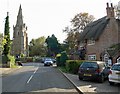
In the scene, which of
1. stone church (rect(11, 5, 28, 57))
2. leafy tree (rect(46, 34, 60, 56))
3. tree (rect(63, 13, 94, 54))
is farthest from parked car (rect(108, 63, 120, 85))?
stone church (rect(11, 5, 28, 57))

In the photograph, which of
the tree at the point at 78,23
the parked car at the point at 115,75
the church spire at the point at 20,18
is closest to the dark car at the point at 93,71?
the parked car at the point at 115,75

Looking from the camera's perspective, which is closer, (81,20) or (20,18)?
(81,20)

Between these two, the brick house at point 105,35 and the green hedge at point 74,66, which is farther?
the brick house at point 105,35

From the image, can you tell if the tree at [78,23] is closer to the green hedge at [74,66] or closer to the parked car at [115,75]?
the green hedge at [74,66]

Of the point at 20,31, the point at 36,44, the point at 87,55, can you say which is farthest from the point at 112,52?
the point at 36,44

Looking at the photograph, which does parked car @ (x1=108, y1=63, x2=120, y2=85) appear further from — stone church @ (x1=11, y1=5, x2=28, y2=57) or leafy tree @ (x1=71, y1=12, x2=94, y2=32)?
stone church @ (x1=11, y1=5, x2=28, y2=57)

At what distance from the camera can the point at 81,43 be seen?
52281mm

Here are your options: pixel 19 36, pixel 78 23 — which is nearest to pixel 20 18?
pixel 19 36

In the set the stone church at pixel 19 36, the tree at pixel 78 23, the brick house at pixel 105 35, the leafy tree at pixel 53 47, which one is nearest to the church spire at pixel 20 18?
the stone church at pixel 19 36

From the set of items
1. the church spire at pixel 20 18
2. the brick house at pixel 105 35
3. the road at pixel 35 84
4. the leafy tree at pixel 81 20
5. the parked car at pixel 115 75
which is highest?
the church spire at pixel 20 18

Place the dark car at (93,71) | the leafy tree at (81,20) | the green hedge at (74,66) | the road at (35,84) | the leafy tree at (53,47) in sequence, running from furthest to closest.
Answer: the leafy tree at (53,47) < the leafy tree at (81,20) < the green hedge at (74,66) < the dark car at (93,71) < the road at (35,84)

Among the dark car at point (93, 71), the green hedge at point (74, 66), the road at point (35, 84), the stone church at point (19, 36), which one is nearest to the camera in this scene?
the road at point (35, 84)

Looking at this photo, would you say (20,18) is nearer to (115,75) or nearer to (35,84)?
(35,84)

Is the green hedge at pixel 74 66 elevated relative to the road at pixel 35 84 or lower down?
elevated
